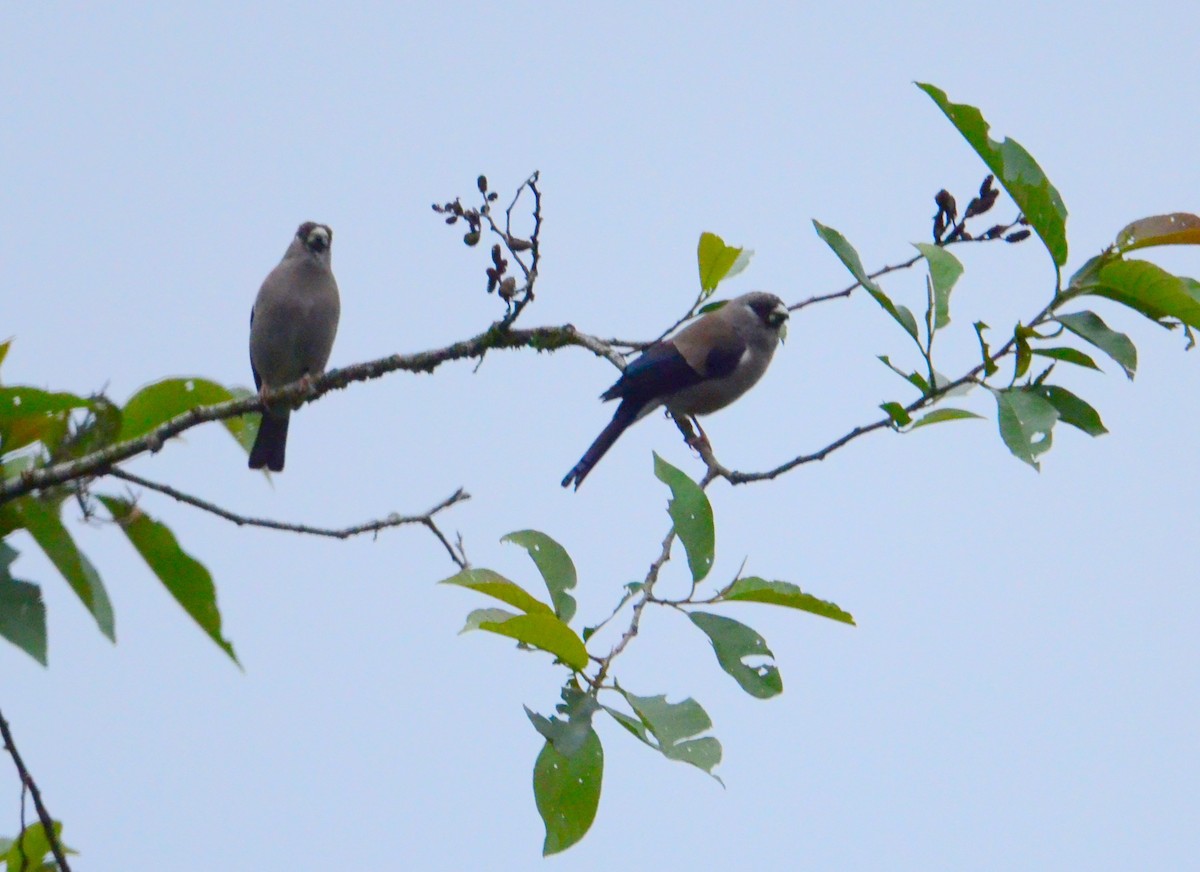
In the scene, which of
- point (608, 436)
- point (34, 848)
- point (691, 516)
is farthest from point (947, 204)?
point (608, 436)

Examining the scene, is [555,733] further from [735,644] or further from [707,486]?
[707,486]

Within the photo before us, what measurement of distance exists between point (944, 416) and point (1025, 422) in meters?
0.20

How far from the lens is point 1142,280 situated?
2750 mm

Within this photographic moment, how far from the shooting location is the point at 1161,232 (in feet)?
9.54

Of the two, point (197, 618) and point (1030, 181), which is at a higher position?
point (1030, 181)

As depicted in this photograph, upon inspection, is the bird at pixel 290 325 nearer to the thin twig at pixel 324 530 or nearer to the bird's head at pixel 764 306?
the bird's head at pixel 764 306

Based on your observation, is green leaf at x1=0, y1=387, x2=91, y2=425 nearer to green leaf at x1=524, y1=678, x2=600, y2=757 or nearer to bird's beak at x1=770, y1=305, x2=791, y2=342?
green leaf at x1=524, y1=678, x2=600, y2=757

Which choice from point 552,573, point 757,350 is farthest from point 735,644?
point 757,350

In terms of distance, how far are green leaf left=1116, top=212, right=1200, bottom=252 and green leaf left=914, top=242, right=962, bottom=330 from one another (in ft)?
1.23

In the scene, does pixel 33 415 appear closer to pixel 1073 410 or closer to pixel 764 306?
pixel 1073 410

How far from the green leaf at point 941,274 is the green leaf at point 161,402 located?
1802 millimetres

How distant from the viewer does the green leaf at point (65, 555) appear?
2.57 metres

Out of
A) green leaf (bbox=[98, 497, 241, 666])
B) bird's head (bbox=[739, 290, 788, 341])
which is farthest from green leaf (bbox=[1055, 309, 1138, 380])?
bird's head (bbox=[739, 290, 788, 341])

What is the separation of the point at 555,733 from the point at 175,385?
1.48m
